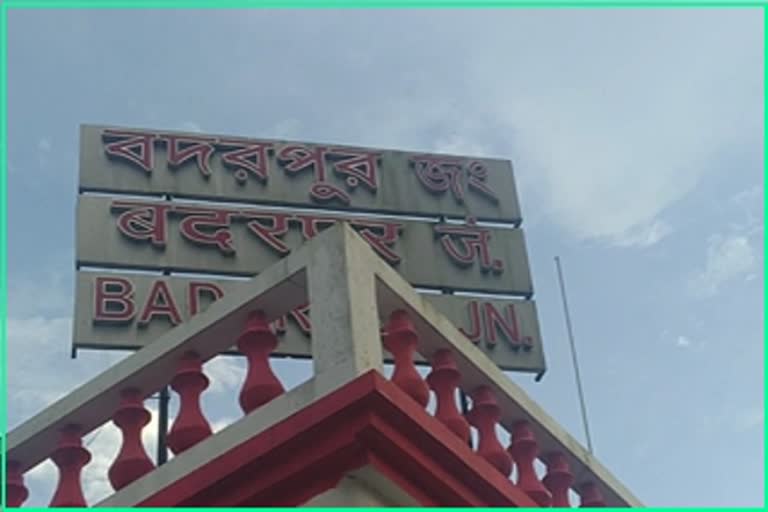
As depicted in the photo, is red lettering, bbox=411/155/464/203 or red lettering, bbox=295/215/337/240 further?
red lettering, bbox=411/155/464/203

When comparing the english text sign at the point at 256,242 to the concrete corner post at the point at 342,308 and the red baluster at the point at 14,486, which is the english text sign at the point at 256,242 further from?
the concrete corner post at the point at 342,308

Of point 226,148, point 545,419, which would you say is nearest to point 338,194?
point 226,148

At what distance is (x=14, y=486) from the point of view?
4.99 metres

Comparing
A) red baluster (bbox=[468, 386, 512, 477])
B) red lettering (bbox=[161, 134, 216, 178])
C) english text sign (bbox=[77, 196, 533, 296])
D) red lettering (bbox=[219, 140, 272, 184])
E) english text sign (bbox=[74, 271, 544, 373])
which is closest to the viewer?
red baluster (bbox=[468, 386, 512, 477])

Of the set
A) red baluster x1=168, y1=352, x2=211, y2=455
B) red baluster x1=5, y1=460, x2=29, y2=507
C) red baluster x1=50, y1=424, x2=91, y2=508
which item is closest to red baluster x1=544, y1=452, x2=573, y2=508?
red baluster x1=168, y1=352, x2=211, y2=455

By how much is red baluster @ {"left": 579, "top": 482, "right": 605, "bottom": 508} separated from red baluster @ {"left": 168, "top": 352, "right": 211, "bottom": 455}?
211 cm

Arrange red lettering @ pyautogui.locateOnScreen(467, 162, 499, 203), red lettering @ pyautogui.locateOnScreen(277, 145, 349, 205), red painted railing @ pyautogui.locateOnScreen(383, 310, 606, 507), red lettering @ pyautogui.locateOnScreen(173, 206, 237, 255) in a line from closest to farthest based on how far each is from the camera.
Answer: red painted railing @ pyautogui.locateOnScreen(383, 310, 606, 507) < red lettering @ pyautogui.locateOnScreen(173, 206, 237, 255) < red lettering @ pyautogui.locateOnScreen(277, 145, 349, 205) < red lettering @ pyautogui.locateOnScreen(467, 162, 499, 203)

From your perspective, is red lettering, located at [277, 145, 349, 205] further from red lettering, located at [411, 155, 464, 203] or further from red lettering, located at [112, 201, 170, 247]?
red lettering, located at [112, 201, 170, 247]

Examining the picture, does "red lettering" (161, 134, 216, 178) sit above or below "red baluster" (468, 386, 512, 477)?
above

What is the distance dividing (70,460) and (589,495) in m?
2.54

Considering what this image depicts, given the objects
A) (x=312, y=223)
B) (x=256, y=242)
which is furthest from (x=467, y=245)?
(x=256, y=242)

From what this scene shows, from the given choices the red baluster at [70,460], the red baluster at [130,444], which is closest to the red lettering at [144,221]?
the red baluster at [70,460]

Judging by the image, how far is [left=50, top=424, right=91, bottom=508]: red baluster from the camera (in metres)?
4.81

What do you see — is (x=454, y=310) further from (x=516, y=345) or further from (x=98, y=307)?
(x=98, y=307)
